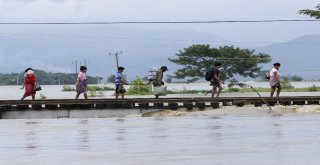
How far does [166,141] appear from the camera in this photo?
60.3 feet

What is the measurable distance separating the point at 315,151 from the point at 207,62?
3971 inches

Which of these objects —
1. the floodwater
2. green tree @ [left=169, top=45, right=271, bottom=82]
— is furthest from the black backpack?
green tree @ [left=169, top=45, right=271, bottom=82]

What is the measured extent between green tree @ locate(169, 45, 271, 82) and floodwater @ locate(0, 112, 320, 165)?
8987 cm

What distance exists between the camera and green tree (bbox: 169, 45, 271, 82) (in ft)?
381

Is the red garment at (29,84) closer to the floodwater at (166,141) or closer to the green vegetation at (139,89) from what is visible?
the floodwater at (166,141)

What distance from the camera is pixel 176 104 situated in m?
30.5

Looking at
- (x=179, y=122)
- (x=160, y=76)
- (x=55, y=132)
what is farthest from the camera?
(x=160, y=76)

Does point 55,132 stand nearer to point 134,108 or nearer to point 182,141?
point 182,141

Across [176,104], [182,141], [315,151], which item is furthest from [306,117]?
[315,151]

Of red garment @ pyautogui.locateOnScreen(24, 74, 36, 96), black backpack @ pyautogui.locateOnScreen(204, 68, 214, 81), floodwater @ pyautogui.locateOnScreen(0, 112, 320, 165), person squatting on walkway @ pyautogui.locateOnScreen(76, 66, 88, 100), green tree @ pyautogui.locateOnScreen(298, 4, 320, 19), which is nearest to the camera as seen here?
floodwater @ pyautogui.locateOnScreen(0, 112, 320, 165)

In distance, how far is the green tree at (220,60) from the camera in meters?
116

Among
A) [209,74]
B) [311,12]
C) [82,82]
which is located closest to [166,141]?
[209,74]

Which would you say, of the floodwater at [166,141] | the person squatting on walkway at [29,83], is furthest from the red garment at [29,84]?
the floodwater at [166,141]

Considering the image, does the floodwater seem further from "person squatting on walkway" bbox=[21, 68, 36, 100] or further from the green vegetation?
the green vegetation
